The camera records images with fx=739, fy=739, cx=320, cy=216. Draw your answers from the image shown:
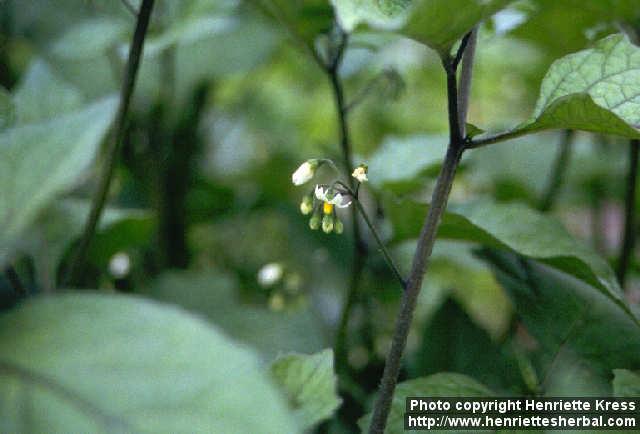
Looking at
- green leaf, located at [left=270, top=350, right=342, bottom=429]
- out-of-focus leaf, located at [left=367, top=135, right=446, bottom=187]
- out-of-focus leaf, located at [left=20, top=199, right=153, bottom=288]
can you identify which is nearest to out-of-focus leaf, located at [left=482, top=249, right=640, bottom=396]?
out-of-focus leaf, located at [left=367, top=135, right=446, bottom=187]

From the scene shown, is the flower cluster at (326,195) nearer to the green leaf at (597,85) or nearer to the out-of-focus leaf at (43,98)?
the green leaf at (597,85)

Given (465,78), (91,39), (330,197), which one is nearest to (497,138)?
(465,78)

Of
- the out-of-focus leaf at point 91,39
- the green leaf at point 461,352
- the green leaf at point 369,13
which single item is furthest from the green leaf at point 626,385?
the out-of-focus leaf at point 91,39

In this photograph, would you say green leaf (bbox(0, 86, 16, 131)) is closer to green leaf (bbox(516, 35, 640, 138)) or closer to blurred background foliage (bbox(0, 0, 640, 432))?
blurred background foliage (bbox(0, 0, 640, 432))

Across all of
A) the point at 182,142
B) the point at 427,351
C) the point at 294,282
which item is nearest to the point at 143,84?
the point at 182,142

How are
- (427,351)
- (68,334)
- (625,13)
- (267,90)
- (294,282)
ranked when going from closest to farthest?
1. (68,334)
2. (625,13)
3. (427,351)
4. (294,282)
5. (267,90)

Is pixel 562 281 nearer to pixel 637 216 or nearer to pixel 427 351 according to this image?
pixel 427 351
